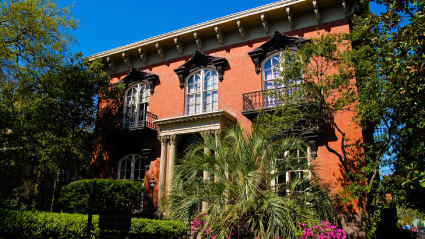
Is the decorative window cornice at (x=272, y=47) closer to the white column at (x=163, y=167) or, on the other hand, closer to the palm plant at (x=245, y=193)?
the white column at (x=163, y=167)

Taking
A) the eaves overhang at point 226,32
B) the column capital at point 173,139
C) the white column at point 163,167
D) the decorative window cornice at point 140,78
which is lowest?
the white column at point 163,167

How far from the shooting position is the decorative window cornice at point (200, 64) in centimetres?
1568

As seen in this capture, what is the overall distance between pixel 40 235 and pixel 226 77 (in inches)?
397

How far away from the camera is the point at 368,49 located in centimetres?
979

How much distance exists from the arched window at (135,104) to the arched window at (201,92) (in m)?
2.48

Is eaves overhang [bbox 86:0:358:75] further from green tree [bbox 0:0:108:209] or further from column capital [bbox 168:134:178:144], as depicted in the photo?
column capital [bbox 168:134:178:144]

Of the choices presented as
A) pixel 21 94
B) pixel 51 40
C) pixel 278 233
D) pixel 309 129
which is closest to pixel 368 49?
pixel 309 129

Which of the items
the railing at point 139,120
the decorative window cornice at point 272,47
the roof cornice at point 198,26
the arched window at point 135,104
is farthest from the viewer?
the arched window at point 135,104

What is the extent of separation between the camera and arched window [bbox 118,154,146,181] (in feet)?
55.2

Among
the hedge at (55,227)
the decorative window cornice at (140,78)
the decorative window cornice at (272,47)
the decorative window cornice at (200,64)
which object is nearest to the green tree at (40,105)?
the decorative window cornice at (140,78)

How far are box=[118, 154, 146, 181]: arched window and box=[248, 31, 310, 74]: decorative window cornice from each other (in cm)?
761

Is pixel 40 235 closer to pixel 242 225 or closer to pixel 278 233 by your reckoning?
pixel 242 225

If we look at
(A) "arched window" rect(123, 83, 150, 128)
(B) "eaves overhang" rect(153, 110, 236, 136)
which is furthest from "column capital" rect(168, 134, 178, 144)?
(A) "arched window" rect(123, 83, 150, 128)

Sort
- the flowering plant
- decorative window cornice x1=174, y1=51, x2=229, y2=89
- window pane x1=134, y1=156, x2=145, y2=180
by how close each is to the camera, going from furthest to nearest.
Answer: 1. window pane x1=134, y1=156, x2=145, y2=180
2. decorative window cornice x1=174, y1=51, x2=229, y2=89
3. the flowering plant
